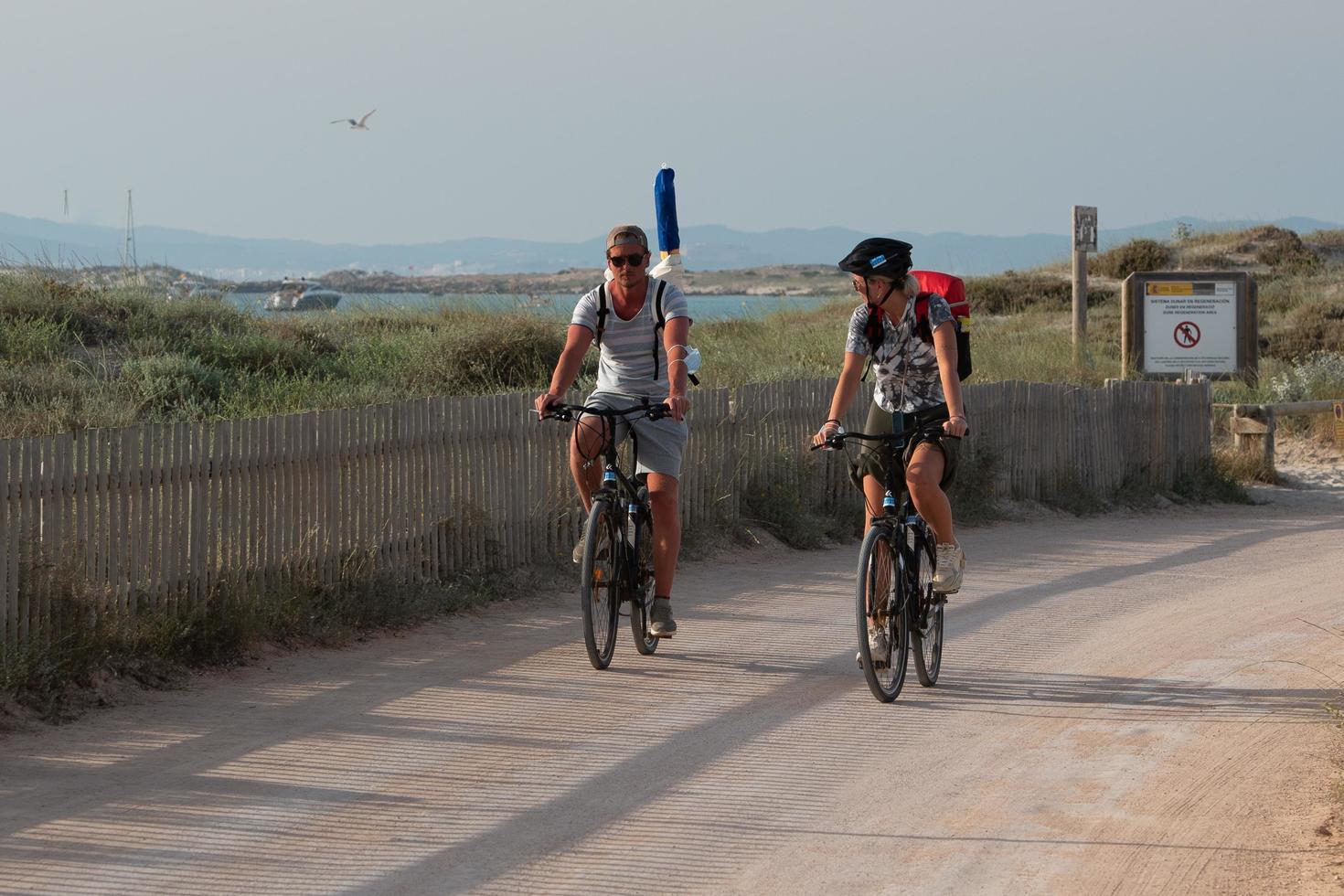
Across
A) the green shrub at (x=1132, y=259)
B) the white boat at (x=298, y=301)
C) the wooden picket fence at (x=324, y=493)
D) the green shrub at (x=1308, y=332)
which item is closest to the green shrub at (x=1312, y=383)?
the green shrub at (x=1308, y=332)

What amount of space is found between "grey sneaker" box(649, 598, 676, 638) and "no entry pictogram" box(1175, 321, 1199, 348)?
1515 cm

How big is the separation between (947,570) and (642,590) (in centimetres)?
163

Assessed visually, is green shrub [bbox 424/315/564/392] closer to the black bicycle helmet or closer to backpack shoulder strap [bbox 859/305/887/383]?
backpack shoulder strap [bbox 859/305/887/383]

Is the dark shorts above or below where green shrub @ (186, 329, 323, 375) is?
below

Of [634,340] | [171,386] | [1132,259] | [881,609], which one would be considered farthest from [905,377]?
[1132,259]

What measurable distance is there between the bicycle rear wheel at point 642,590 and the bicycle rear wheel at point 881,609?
53.0 inches

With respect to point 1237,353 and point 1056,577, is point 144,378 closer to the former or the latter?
point 1056,577

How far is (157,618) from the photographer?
810cm

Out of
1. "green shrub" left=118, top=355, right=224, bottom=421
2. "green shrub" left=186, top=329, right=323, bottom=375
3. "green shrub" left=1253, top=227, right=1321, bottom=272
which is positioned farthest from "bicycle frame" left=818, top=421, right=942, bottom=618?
"green shrub" left=1253, top=227, right=1321, bottom=272

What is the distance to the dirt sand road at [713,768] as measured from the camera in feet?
17.2

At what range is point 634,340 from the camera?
26.8ft

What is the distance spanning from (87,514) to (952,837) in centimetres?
449

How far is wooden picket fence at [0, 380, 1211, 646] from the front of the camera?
766 cm

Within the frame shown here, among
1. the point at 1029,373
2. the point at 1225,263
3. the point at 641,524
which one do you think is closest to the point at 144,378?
the point at 641,524
